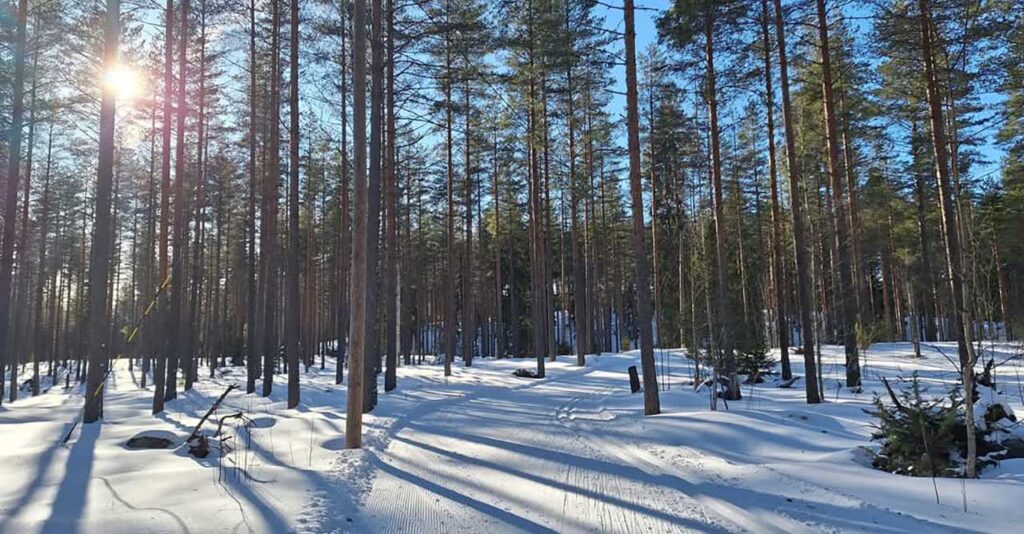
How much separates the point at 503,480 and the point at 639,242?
5.34 m

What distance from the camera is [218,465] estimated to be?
248 inches

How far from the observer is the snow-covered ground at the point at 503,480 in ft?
14.1

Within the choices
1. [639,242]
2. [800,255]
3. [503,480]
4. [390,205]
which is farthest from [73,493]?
A: [800,255]

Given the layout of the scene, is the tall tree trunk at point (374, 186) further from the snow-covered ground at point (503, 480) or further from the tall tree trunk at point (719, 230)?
the tall tree trunk at point (719, 230)

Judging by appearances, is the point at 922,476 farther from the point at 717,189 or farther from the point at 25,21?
the point at 25,21

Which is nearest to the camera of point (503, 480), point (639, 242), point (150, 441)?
point (503, 480)

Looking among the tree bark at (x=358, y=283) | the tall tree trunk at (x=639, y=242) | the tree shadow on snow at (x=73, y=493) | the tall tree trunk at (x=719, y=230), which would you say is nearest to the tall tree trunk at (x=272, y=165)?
the tree bark at (x=358, y=283)

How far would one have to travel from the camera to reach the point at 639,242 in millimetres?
9805

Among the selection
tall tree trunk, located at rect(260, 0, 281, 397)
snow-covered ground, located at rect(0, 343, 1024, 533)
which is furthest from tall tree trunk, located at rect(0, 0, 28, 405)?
snow-covered ground, located at rect(0, 343, 1024, 533)

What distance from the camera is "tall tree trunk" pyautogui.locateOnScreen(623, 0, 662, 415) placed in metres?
9.63

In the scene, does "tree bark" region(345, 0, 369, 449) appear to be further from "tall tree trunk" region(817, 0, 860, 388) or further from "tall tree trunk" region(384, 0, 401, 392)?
"tall tree trunk" region(817, 0, 860, 388)

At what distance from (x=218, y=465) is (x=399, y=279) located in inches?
833

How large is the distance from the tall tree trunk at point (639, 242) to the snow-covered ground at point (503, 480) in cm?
71

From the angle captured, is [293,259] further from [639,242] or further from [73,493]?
[73,493]
